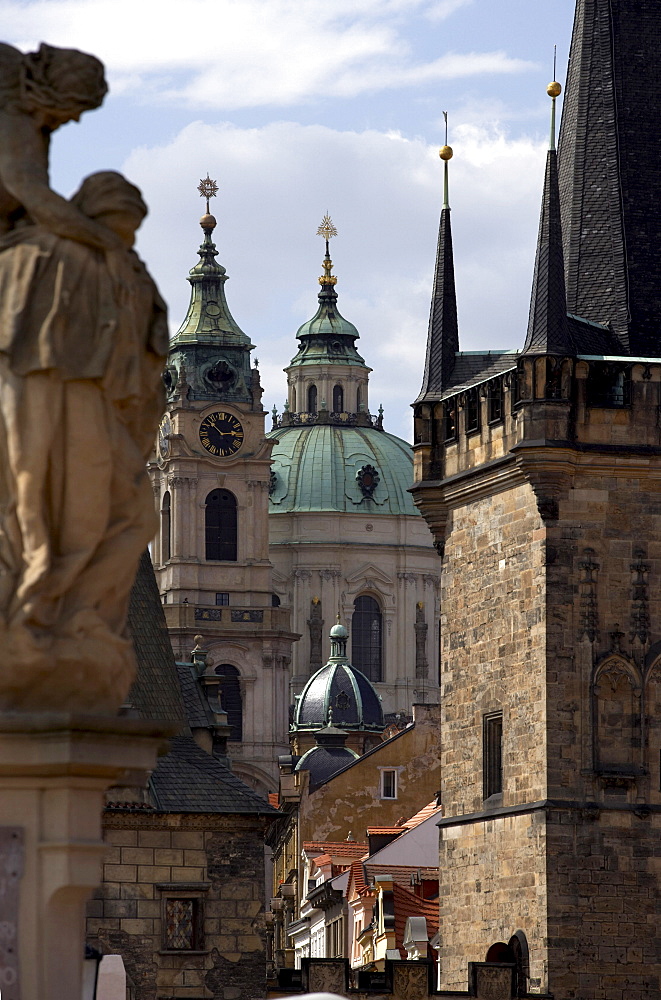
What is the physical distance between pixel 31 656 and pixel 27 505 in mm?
461

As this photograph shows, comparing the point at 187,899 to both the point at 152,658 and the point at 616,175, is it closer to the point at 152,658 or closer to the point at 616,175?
the point at 152,658

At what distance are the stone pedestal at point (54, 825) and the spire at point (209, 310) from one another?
137775 mm

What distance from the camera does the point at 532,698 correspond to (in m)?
45.2

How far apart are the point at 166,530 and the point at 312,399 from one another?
25.7 metres

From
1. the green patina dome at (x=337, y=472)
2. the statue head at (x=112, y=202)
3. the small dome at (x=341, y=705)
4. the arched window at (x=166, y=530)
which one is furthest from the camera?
the green patina dome at (x=337, y=472)

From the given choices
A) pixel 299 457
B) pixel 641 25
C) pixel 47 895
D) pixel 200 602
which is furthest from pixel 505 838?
pixel 299 457

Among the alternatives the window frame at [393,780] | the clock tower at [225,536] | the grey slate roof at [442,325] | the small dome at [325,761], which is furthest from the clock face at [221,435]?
the grey slate roof at [442,325]

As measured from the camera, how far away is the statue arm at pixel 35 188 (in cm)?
812

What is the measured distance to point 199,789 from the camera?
48750 millimetres

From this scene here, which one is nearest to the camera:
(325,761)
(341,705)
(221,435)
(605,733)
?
(605,733)

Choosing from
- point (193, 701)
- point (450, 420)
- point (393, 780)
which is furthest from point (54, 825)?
point (393, 780)

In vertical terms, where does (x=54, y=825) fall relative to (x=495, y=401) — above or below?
below

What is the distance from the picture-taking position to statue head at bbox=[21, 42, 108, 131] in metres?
8.30

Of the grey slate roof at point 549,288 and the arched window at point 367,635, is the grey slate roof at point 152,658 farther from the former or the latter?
the arched window at point 367,635
